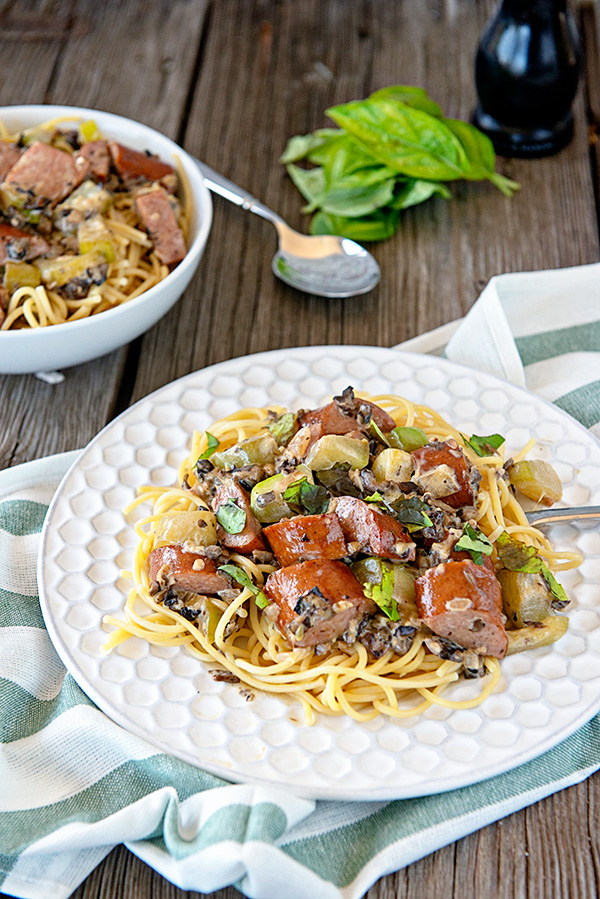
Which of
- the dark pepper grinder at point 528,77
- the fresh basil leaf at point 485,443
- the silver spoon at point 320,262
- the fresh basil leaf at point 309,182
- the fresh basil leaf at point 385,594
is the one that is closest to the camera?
the fresh basil leaf at point 385,594

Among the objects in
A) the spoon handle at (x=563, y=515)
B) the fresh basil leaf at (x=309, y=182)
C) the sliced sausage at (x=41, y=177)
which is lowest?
the spoon handle at (x=563, y=515)

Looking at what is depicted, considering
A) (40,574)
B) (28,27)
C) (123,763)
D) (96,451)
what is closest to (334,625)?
(123,763)

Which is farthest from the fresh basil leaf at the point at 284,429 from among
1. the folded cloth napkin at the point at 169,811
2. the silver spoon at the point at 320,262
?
the silver spoon at the point at 320,262

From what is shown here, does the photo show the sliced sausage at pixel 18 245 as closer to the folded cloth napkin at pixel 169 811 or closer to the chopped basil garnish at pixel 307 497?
the folded cloth napkin at pixel 169 811

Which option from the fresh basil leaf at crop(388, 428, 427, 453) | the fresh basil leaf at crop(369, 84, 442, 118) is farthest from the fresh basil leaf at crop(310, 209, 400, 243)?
the fresh basil leaf at crop(388, 428, 427, 453)

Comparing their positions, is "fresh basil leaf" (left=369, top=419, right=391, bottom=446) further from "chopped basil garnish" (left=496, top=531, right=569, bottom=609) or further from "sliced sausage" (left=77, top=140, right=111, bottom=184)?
"sliced sausage" (left=77, top=140, right=111, bottom=184)
